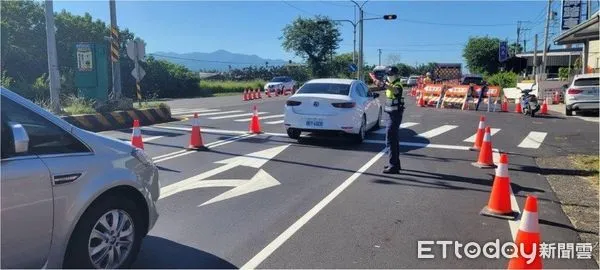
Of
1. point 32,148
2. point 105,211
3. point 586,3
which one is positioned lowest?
point 105,211

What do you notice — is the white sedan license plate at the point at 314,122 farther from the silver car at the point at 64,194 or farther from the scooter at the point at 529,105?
the scooter at the point at 529,105

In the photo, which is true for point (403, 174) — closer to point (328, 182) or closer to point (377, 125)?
point (328, 182)

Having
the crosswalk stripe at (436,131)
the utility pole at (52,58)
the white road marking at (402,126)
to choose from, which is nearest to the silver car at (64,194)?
the crosswalk stripe at (436,131)

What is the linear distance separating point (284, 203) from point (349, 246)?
176 centimetres

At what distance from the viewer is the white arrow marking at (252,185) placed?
276 inches

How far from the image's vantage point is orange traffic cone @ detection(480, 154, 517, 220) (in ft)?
20.3

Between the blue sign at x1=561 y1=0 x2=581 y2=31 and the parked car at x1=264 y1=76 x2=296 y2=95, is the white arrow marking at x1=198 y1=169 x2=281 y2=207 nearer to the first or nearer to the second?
the parked car at x1=264 y1=76 x2=296 y2=95

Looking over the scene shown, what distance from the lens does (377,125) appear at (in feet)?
50.2

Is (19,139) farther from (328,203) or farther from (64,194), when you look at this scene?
(328,203)

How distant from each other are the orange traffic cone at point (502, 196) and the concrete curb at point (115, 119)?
37.1 ft

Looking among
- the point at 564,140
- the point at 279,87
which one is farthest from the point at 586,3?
the point at 564,140

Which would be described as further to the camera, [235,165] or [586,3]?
[586,3]

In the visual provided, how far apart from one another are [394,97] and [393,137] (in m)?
0.69

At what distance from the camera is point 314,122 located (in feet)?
38.3
